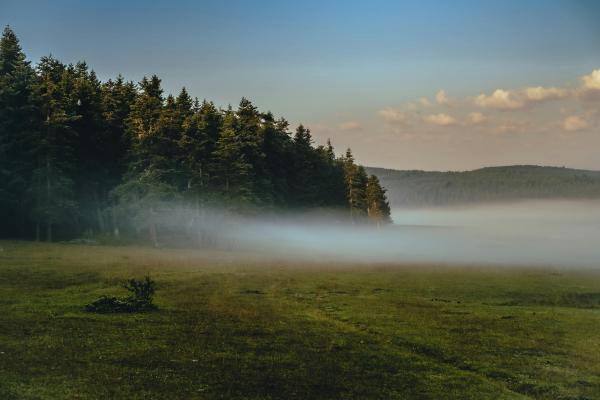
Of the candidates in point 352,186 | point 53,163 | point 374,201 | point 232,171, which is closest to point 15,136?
point 53,163

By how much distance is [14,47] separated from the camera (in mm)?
77062

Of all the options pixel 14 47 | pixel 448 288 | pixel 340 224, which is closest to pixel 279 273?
pixel 448 288

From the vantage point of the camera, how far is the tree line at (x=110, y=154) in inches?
2847

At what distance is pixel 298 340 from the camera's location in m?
23.1

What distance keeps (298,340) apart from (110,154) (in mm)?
71786

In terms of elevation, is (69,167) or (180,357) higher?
(69,167)

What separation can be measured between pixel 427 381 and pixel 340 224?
116 metres

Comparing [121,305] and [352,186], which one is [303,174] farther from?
[121,305]

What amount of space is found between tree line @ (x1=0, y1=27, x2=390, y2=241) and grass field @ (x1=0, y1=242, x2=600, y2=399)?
32754 mm

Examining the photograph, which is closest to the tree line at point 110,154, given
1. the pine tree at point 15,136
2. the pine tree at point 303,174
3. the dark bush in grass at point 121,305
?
the pine tree at point 15,136

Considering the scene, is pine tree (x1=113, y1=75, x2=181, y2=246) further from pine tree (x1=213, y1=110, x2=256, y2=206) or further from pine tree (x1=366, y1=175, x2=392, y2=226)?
pine tree (x1=366, y1=175, x2=392, y2=226)

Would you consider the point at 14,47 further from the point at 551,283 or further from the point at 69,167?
the point at 551,283

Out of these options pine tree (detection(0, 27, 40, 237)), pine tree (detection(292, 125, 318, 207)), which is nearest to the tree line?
pine tree (detection(0, 27, 40, 237))

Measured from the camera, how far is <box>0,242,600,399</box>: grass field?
16.9 m
